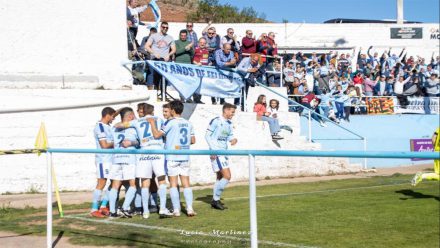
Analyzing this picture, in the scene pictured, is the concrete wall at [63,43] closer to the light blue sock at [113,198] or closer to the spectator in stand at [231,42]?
the spectator in stand at [231,42]

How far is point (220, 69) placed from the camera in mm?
19766

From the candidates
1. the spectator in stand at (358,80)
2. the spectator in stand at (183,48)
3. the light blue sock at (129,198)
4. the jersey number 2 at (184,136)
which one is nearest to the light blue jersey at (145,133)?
the jersey number 2 at (184,136)

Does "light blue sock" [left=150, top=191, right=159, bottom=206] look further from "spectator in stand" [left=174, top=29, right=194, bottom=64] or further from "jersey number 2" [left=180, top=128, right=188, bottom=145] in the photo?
"spectator in stand" [left=174, top=29, right=194, bottom=64]

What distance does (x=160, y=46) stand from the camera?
1867 centimetres

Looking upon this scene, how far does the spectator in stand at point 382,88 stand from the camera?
91.6ft

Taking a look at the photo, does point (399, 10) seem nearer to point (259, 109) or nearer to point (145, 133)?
point (259, 109)

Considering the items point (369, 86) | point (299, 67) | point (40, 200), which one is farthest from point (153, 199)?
point (369, 86)

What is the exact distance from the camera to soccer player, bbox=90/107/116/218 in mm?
11898

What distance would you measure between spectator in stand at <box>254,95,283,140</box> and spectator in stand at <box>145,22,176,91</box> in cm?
319

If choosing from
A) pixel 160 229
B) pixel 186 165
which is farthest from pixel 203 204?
pixel 160 229

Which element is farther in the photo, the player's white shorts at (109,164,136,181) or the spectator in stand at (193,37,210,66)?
the spectator in stand at (193,37,210,66)

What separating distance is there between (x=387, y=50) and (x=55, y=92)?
20.6 m

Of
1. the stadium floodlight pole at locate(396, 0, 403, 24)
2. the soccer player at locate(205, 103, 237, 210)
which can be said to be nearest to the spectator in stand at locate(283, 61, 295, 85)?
the soccer player at locate(205, 103, 237, 210)

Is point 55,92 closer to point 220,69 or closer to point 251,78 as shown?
point 220,69
